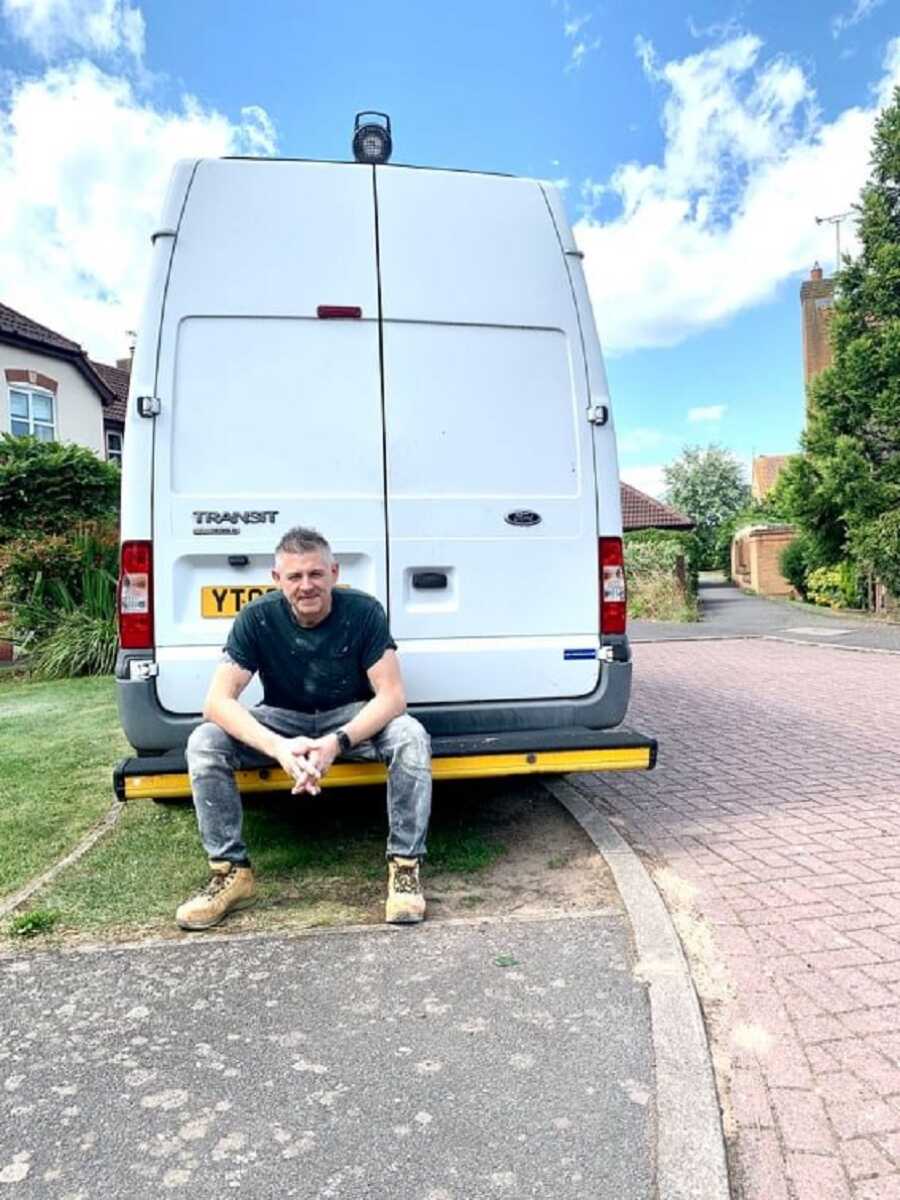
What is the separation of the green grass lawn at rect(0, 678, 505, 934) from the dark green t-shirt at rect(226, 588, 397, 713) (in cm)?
83

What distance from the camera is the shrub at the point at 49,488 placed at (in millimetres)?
13648

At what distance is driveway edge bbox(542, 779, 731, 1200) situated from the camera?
2072mm

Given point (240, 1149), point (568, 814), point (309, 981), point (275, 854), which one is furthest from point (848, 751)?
point (240, 1149)

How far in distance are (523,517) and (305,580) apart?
107cm

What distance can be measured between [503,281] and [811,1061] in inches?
127

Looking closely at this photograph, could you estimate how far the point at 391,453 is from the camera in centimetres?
400

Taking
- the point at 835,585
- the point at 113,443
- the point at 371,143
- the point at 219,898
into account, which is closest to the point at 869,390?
the point at 835,585

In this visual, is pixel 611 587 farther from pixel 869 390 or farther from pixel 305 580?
pixel 869 390

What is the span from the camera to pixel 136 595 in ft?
12.3

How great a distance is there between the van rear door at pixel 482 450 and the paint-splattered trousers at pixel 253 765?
1.45 ft

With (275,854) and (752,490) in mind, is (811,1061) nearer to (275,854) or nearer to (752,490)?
(275,854)

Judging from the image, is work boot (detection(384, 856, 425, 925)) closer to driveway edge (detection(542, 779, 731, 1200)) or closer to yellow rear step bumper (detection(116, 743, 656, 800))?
yellow rear step bumper (detection(116, 743, 656, 800))

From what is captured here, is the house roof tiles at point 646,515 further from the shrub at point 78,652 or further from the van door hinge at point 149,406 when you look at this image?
the van door hinge at point 149,406

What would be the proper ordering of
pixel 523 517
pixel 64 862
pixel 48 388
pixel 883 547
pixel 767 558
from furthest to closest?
pixel 767 558, pixel 48 388, pixel 883 547, pixel 64 862, pixel 523 517
